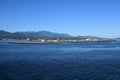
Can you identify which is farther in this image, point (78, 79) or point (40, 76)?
point (40, 76)

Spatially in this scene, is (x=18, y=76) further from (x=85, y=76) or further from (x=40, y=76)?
(x=85, y=76)

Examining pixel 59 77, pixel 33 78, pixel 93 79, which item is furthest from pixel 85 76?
pixel 33 78

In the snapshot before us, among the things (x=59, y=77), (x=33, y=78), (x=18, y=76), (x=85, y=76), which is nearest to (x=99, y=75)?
(x=85, y=76)

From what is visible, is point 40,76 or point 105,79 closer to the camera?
point 105,79

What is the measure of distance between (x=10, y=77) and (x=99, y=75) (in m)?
10.6

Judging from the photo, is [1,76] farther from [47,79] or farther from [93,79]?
[93,79]

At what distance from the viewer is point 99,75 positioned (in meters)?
23.3

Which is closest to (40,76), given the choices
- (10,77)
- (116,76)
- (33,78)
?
(33,78)

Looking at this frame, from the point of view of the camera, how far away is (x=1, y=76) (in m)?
23.3

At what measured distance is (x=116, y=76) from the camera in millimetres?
22406

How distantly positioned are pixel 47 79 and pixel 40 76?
1.80m

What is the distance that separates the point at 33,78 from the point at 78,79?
200 inches

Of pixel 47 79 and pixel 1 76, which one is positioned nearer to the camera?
pixel 47 79

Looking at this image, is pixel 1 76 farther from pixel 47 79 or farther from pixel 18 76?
pixel 47 79
